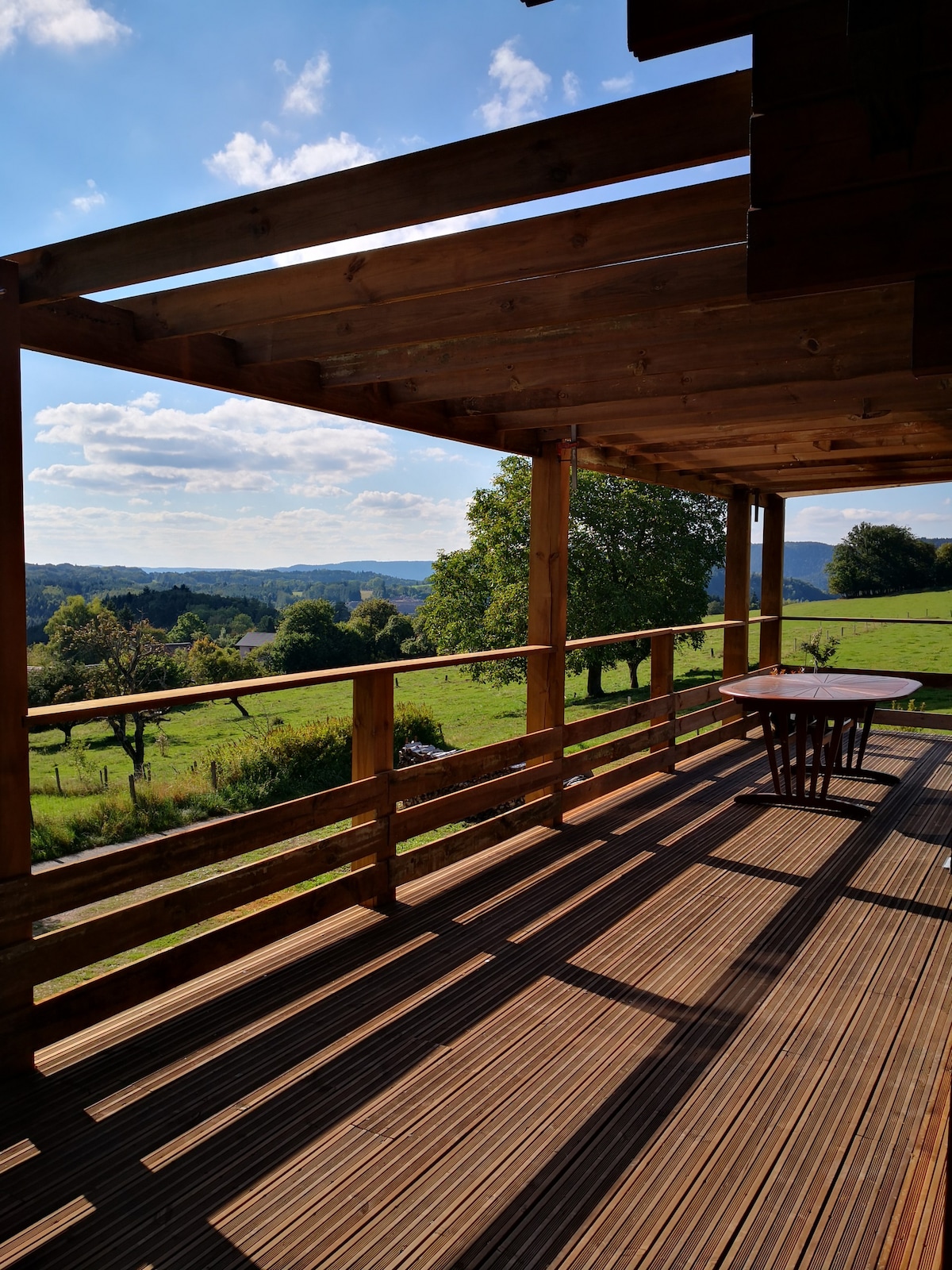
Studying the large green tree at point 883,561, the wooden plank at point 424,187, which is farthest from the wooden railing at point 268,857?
the large green tree at point 883,561

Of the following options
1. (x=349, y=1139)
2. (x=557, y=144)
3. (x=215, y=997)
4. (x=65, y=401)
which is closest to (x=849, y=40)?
(x=557, y=144)

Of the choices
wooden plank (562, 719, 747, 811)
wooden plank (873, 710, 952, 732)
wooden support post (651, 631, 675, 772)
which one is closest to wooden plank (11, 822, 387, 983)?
wooden plank (562, 719, 747, 811)

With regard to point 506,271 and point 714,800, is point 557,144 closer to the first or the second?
point 506,271

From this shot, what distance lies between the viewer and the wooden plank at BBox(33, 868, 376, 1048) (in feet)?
7.71

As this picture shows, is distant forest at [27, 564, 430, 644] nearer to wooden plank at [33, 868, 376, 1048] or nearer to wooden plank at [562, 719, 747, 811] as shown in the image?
wooden plank at [562, 719, 747, 811]

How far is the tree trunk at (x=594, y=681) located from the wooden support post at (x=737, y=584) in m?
12.1

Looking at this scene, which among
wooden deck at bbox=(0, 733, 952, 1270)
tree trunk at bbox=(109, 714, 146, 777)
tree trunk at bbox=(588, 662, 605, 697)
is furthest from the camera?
tree trunk at bbox=(588, 662, 605, 697)

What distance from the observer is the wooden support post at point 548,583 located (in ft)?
15.6

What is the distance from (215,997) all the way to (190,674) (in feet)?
80.1

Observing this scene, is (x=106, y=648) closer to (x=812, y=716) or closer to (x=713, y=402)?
(x=812, y=716)

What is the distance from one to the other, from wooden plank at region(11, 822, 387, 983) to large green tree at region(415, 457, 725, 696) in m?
14.9

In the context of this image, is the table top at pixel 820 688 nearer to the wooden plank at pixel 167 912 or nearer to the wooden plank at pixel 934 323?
the wooden plank at pixel 167 912

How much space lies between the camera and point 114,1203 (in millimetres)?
1824

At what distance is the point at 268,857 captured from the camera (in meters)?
3.63
